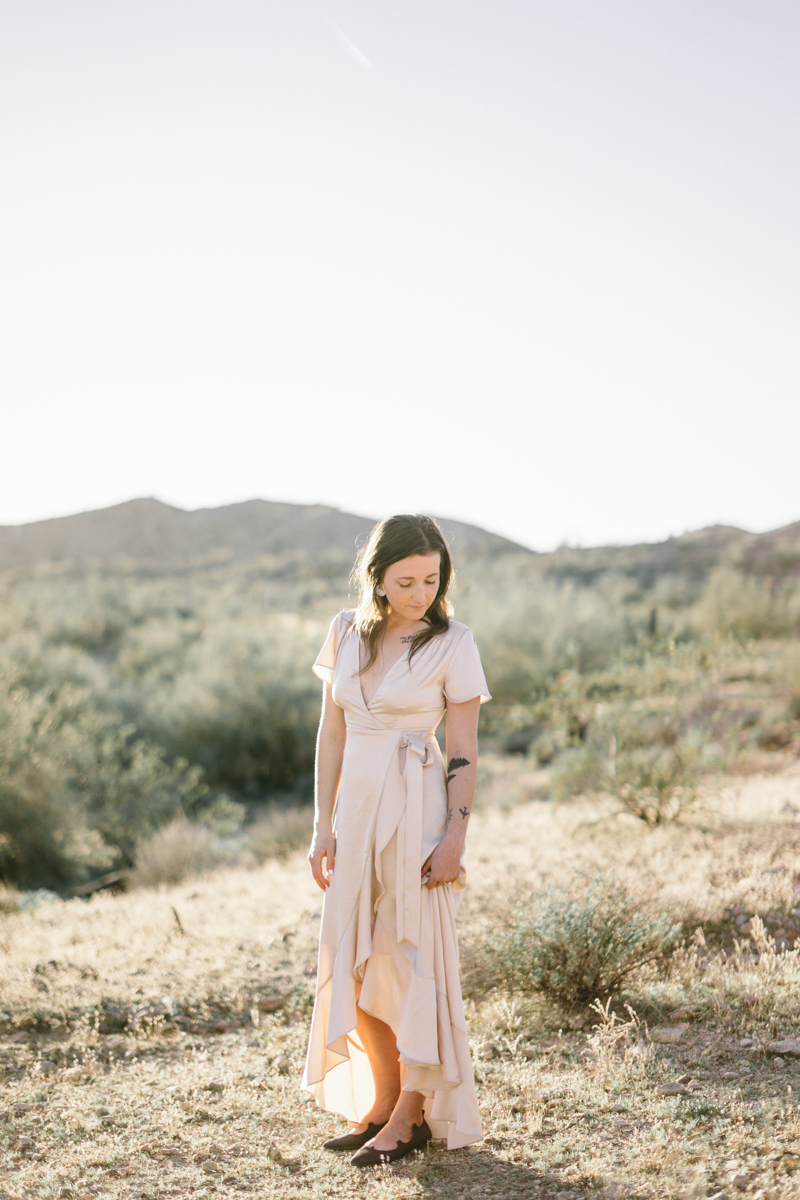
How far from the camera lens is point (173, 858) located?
9781 millimetres

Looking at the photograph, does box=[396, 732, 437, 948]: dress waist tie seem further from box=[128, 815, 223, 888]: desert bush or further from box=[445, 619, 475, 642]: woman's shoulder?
box=[128, 815, 223, 888]: desert bush

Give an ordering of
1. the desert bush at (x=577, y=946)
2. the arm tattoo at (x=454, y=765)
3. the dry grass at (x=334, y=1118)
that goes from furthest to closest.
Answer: the desert bush at (x=577, y=946), the arm tattoo at (x=454, y=765), the dry grass at (x=334, y=1118)

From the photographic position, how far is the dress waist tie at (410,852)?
2.73 meters

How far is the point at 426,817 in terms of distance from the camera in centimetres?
281

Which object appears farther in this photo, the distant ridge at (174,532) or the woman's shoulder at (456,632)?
the distant ridge at (174,532)

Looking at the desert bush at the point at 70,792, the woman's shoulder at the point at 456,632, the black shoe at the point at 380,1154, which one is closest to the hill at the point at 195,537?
the desert bush at the point at 70,792

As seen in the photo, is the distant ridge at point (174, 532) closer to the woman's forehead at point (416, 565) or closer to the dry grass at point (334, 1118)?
the dry grass at point (334, 1118)

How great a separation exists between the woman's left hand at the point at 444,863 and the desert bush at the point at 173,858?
7136 millimetres

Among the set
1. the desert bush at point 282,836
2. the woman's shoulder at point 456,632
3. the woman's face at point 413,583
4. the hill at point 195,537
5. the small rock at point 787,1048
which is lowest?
the desert bush at point 282,836

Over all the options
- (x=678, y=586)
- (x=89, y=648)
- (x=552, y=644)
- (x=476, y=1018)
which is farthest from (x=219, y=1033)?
(x=678, y=586)

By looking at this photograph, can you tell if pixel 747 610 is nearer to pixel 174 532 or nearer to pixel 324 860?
pixel 324 860

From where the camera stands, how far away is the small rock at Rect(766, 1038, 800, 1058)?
3289 mm

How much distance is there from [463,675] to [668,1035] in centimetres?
193

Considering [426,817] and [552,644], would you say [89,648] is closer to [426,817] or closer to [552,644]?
[552,644]
